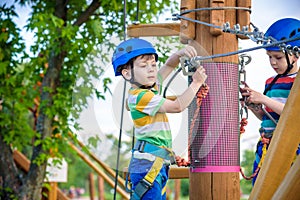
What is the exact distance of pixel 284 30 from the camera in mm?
3109

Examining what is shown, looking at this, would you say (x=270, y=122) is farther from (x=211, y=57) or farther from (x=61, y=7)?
(x=61, y=7)

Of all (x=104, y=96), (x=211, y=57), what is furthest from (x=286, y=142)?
(x=104, y=96)

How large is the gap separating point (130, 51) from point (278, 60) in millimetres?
780

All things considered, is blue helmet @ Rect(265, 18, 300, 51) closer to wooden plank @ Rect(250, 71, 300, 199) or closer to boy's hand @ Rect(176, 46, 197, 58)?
boy's hand @ Rect(176, 46, 197, 58)

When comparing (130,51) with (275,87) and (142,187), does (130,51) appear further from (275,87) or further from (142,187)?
Answer: (275,87)

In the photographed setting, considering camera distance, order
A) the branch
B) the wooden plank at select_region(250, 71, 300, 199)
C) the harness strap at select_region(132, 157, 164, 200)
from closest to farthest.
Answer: the wooden plank at select_region(250, 71, 300, 199), the harness strap at select_region(132, 157, 164, 200), the branch

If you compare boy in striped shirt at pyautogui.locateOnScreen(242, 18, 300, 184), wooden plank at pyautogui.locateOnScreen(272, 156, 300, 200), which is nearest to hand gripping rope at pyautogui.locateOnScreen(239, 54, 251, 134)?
boy in striped shirt at pyautogui.locateOnScreen(242, 18, 300, 184)

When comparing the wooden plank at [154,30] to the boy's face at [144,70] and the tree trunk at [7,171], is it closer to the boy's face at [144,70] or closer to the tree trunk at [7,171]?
the boy's face at [144,70]

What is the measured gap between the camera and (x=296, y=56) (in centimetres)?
300

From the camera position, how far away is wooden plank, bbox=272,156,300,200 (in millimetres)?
2054

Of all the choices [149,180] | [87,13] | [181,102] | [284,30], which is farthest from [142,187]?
[87,13]

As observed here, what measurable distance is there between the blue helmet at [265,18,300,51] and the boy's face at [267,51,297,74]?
0.05 metres

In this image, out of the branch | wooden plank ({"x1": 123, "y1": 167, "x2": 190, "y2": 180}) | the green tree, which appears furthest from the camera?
the branch

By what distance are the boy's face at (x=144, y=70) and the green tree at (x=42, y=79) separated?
2.87 metres
